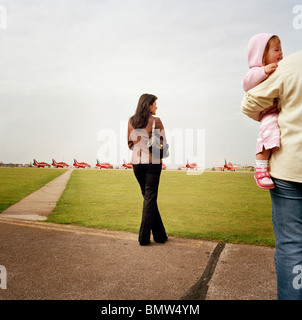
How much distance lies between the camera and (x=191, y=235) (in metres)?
A: 4.25

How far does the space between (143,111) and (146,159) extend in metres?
0.70

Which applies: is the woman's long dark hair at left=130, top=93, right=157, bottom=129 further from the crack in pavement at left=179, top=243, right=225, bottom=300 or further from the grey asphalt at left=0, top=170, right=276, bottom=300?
the crack in pavement at left=179, top=243, right=225, bottom=300

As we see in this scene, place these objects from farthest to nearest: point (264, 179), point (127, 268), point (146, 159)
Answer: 1. point (146, 159)
2. point (127, 268)
3. point (264, 179)

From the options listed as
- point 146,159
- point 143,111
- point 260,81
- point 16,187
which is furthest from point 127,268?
point 16,187

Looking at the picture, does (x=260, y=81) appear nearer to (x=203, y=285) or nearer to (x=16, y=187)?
(x=203, y=285)

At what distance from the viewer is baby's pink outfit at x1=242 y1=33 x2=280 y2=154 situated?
1.73 meters

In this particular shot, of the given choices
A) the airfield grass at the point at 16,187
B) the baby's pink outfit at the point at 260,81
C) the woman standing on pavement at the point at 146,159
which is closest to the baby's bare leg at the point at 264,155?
the baby's pink outfit at the point at 260,81

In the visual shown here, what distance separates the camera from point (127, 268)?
116 inches

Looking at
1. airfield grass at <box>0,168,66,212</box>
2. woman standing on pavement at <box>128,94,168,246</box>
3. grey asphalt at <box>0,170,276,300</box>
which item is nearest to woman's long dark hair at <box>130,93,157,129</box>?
woman standing on pavement at <box>128,94,168,246</box>

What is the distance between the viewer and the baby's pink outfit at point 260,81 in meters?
1.73

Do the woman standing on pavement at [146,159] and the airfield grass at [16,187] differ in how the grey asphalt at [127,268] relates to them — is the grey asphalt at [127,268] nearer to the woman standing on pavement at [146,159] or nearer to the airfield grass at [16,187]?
the woman standing on pavement at [146,159]
